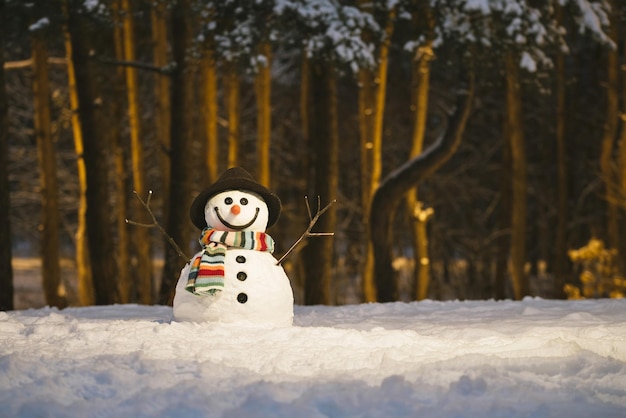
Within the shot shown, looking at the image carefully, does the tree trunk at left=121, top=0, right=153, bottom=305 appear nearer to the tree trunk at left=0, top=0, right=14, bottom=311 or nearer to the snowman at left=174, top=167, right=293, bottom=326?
the tree trunk at left=0, top=0, right=14, bottom=311

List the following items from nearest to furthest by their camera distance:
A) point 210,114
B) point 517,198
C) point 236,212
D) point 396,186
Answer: point 236,212 → point 396,186 → point 210,114 → point 517,198

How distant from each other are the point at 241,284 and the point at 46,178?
9596 millimetres

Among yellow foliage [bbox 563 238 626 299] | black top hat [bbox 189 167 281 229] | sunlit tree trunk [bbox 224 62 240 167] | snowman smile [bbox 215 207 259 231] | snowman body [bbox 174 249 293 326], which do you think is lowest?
yellow foliage [bbox 563 238 626 299]

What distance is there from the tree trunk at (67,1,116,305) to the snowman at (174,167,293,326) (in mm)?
5047

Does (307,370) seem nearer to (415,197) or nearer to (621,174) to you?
(415,197)

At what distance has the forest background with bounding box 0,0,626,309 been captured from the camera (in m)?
11.2

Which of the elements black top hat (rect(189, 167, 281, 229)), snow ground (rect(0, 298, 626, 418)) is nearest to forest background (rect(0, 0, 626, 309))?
black top hat (rect(189, 167, 281, 229))

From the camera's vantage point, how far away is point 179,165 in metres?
11.3

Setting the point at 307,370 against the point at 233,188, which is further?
the point at 233,188

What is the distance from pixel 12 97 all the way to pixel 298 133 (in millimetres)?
7928

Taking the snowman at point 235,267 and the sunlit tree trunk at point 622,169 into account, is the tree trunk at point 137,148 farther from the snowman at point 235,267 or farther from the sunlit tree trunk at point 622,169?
the snowman at point 235,267

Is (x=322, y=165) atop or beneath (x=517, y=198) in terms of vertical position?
atop

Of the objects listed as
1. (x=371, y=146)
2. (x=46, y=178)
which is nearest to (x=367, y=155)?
(x=371, y=146)

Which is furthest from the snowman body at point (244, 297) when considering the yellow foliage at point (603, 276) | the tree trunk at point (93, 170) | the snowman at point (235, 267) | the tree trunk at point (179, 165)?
the yellow foliage at point (603, 276)
